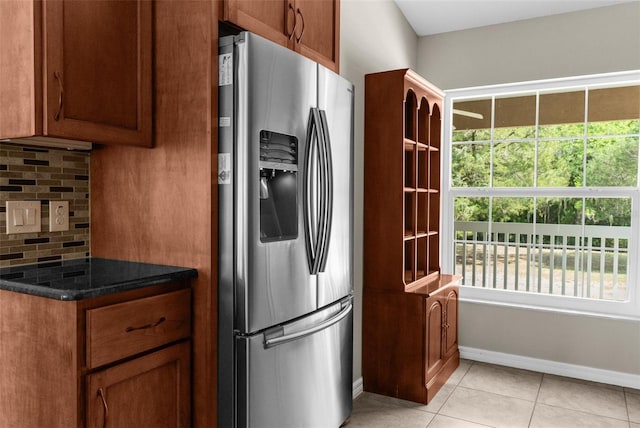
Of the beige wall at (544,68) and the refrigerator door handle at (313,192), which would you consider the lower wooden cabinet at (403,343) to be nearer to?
the beige wall at (544,68)

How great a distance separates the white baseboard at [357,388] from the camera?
3.01m

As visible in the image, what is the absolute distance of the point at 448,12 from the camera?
11.8 feet

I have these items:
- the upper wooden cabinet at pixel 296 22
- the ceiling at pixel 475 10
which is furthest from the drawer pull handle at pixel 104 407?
the ceiling at pixel 475 10

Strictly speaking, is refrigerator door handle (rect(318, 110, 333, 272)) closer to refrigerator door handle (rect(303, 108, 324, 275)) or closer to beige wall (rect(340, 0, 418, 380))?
refrigerator door handle (rect(303, 108, 324, 275))

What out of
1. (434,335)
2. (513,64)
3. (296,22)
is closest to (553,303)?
(434,335)

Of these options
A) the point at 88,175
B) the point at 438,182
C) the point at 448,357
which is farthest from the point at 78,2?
the point at 448,357

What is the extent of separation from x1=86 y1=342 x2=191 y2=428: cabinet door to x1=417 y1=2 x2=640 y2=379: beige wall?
2.65m

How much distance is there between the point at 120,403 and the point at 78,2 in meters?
1.29

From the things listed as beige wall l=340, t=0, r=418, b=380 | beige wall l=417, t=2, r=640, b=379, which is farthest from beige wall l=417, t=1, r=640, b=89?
beige wall l=340, t=0, r=418, b=380

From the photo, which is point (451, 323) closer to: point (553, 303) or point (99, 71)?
point (553, 303)

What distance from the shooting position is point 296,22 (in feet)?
7.22

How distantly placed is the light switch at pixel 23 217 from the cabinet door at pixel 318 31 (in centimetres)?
126

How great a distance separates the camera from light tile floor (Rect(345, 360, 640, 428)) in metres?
2.70

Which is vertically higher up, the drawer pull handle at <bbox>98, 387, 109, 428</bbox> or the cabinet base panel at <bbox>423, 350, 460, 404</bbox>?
the drawer pull handle at <bbox>98, 387, 109, 428</bbox>
